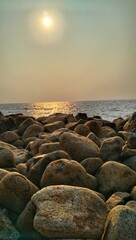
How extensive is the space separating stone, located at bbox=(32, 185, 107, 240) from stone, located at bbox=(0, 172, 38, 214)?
42cm

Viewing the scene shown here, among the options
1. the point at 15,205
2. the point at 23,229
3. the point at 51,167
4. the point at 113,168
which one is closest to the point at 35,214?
the point at 23,229

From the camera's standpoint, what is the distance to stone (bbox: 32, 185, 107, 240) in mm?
3814

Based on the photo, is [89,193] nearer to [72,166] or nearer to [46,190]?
[46,190]

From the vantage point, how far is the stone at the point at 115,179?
16.6ft

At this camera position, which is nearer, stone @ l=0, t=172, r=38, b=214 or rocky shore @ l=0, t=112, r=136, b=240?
rocky shore @ l=0, t=112, r=136, b=240

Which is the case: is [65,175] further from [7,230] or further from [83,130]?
[83,130]

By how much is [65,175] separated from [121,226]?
1351 millimetres

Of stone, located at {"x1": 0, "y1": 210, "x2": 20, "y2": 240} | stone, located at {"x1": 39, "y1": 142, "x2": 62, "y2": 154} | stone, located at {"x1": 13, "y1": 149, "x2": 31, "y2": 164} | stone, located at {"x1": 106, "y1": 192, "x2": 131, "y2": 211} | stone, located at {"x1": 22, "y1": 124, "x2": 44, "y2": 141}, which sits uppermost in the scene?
stone, located at {"x1": 39, "y1": 142, "x2": 62, "y2": 154}

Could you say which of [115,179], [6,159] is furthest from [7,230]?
[6,159]

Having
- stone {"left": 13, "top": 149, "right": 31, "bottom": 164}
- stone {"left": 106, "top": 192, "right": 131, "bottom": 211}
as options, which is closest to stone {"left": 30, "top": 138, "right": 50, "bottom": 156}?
stone {"left": 13, "top": 149, "right": 31, "bottom": 164}

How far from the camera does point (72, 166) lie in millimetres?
4984

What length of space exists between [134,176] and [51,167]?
121cm

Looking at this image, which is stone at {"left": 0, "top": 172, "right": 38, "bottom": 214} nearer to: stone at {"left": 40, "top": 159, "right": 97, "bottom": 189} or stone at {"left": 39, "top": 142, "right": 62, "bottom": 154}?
stone at {"left": 40, "top": 159, "right": 97, "bottom": 189}

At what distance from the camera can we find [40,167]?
17.7 feet
